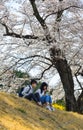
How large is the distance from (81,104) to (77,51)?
279cm

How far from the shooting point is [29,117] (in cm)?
1127

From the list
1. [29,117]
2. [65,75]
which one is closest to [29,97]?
[29,117]

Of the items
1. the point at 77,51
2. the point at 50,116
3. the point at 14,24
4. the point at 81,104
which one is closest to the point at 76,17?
the point at 77,51

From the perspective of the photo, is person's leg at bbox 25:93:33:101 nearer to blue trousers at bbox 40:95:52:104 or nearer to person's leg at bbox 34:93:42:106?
person's leg at bbox 34:93:42:106

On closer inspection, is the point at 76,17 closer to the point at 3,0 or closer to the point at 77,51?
the point at 77,51

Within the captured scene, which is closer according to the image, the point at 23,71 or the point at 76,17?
the point at 76,17

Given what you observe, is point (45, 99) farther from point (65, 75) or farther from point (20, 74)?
point (20, 74)

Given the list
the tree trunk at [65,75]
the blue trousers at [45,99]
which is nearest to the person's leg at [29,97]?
the blue trousers at [45,99]

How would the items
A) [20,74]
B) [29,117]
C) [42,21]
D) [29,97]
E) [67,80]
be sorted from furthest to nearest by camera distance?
[20,74]
[67,80]
[42,21]
[29,97]
[29,117]

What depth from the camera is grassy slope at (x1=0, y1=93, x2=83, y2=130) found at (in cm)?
988

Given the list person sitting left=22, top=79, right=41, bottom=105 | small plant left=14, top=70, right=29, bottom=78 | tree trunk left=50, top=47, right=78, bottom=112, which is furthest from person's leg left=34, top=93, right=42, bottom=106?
small plant left=14, top=70, right=29, bottom=78

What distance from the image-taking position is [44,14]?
19406 mm

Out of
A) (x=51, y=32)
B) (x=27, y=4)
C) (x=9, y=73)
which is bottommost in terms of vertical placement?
(x=9, y=73)

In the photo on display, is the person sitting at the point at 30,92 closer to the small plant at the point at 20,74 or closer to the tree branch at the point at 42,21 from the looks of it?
the tree branch at the point at 42,21
